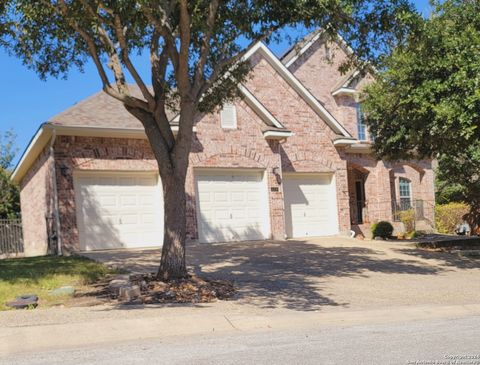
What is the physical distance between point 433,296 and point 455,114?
3900mm

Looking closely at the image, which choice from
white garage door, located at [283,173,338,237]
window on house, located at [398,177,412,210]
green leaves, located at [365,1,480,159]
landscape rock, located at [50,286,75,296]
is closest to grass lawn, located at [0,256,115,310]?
landscape rock, located at [50,286,75,296]

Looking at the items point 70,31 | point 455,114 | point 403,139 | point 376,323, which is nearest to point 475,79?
point 455,114

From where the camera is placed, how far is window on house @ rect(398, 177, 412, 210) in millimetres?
25016

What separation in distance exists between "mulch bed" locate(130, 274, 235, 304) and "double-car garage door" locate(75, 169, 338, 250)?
6.31 m

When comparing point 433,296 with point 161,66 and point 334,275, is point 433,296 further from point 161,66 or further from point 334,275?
point 161,66

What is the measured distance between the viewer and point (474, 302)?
9.67m

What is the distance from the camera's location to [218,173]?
18.1 meters

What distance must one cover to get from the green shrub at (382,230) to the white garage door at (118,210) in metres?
8.96

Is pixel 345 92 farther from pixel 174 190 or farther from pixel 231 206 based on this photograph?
pixel 174 190

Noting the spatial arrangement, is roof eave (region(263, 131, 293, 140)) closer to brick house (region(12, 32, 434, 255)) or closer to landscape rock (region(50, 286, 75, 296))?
brick house (region(12, 32, 434, 255))

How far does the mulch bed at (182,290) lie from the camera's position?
895 cm

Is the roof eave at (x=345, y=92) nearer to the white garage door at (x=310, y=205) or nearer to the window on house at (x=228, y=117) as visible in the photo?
the white garage door at (x=310, y=205)

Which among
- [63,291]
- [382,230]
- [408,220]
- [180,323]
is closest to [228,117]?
[382,230]

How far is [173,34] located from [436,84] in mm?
5941
